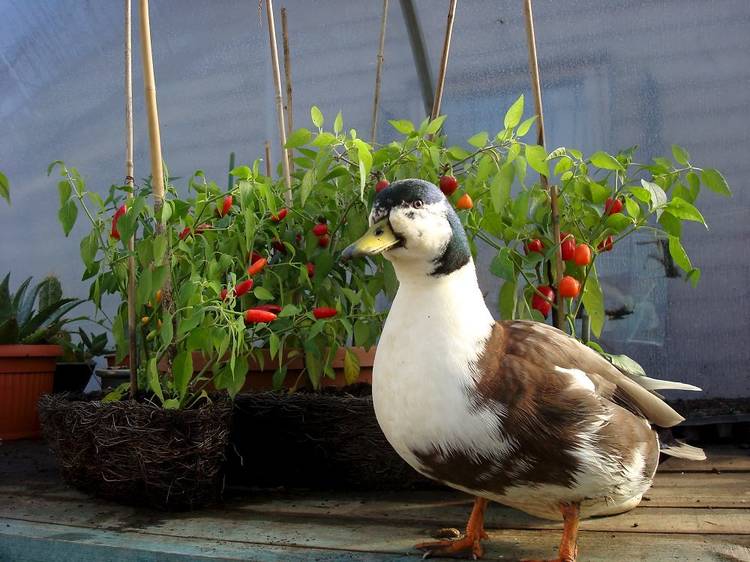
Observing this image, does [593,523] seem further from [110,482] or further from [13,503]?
[13,503]

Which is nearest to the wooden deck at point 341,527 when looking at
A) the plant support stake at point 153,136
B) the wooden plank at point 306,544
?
the wooden plank at point 306,544

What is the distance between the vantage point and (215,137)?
3.06m

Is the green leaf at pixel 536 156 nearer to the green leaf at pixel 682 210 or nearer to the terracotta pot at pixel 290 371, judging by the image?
the green leaf at pixel 682 210

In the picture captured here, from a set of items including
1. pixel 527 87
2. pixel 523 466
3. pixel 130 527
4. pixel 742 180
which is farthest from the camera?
pixel 527 87

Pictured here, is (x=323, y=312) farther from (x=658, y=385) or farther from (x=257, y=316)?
Result: (x=658, y=385)

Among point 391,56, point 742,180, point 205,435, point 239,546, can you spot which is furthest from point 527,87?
point 239,546

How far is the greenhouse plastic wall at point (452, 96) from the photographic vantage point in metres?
2.54

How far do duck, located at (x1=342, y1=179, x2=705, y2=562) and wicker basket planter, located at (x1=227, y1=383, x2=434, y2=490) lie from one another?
1.43 feet

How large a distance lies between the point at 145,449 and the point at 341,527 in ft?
1.39

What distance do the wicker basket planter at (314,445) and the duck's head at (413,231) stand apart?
56 centimetres

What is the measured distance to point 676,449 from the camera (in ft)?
4.68

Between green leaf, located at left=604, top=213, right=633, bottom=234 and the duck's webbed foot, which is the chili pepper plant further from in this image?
the duck's webbed foot

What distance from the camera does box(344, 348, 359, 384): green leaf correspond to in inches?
72.8

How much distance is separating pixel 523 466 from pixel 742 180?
6.02 feet
